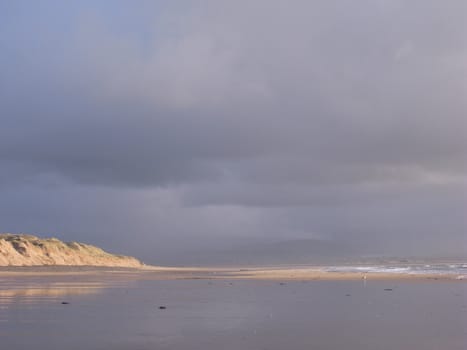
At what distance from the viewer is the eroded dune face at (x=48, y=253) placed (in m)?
90.3

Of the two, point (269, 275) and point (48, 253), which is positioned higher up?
point (48, 253)

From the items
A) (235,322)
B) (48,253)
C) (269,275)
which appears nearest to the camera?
(235,322)

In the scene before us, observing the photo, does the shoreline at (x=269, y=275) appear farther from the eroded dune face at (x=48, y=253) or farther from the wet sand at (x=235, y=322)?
the wet sand at (x=235, y=322)

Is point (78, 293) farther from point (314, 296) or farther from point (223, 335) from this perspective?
point (223, 335)

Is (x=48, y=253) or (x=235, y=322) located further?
(x=48, y=253)

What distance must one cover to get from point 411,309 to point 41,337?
1415 centimetres

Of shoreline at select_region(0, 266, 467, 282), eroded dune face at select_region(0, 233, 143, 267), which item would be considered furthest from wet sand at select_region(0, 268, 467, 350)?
eroded dune face at select_region(0, 233, 143, 267)

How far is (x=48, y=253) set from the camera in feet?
325

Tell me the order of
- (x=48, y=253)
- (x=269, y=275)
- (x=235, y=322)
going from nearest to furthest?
(x=235, y=322) → (x=269, y=275) → (x=48, y=253)

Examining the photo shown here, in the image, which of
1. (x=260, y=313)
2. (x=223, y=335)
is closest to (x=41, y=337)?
(x=223, y=335)

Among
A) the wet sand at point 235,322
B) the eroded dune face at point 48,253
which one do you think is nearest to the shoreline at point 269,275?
the eroded dune face at point 48,253

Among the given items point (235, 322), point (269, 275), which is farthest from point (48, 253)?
point (235, 322)

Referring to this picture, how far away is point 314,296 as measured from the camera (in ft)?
101

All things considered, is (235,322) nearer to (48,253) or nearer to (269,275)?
(269,275)
